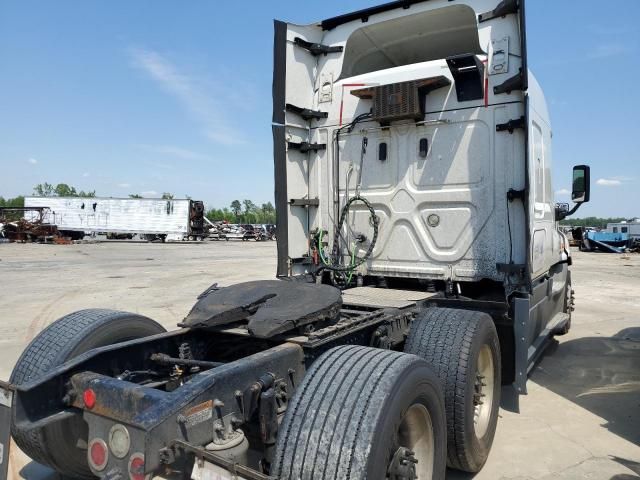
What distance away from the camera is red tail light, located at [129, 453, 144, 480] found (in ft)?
6.08

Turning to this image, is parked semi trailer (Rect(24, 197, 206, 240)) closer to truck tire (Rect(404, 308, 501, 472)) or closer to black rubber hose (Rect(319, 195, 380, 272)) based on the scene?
black rubber hose (Rect(319, 195, 380, 272))

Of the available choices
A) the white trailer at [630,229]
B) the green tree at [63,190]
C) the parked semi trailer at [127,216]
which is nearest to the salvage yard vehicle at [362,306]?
the white trailer at [630,229]

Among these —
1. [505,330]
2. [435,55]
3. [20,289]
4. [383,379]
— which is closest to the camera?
[383,379]

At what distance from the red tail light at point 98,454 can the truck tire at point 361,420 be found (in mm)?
698

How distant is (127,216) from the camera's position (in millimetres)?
39844

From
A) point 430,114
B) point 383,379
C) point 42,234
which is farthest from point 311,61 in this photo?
point 42,234

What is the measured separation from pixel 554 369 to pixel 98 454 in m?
5.20

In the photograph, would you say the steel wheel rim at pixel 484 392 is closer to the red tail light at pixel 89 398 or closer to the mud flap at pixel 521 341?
the mud flap at pixel 521 341

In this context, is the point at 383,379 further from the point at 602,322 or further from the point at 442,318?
the point at 602,322

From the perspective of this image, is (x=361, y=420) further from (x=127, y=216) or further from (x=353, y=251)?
(x=127, y=216)

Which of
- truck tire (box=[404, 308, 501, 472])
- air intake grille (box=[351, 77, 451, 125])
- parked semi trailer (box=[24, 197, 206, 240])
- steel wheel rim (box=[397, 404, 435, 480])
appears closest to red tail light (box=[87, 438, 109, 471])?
steel wheel rim (box=[397, 404, 435, 480])

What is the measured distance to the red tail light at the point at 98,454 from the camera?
6.65ft

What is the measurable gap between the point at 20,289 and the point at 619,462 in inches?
495

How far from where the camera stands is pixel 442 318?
3443 mm
